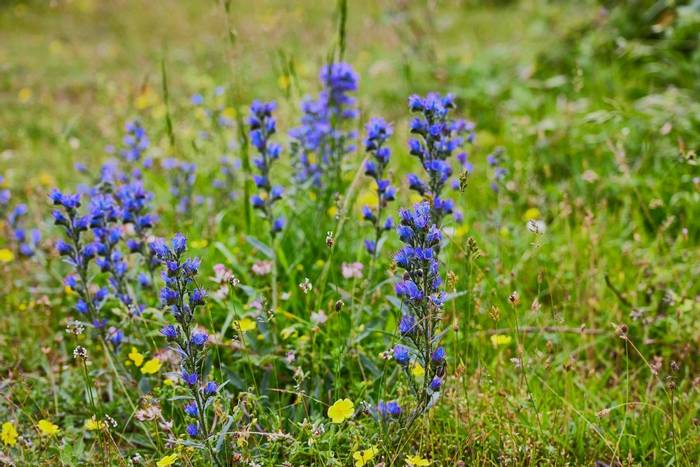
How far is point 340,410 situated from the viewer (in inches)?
70.7

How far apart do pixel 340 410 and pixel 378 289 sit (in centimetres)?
82

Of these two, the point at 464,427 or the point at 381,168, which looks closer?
the point at 464,427

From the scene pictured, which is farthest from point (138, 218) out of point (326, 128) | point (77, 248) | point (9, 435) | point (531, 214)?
point (531, 214)

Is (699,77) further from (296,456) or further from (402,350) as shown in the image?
(296,456)

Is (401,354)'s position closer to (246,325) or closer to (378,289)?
(246,325)

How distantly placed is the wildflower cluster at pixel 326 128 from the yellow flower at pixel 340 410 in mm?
1318

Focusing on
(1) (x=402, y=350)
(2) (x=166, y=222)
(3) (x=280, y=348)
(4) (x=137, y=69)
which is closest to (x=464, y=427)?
(1) (x=402, y=350)

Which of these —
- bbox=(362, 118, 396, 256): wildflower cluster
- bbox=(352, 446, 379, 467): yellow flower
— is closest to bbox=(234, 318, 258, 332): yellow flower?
bbox=(362, 118, 396, 256): wildflower cluster

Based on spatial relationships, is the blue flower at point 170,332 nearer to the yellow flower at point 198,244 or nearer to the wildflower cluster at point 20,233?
the yellow flower at point 198,244

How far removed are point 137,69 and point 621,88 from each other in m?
4.85

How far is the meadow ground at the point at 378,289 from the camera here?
6.11ft

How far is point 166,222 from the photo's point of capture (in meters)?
3.59

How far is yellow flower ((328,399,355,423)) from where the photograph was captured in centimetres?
178

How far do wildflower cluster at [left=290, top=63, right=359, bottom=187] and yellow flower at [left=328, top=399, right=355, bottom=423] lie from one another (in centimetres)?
132
